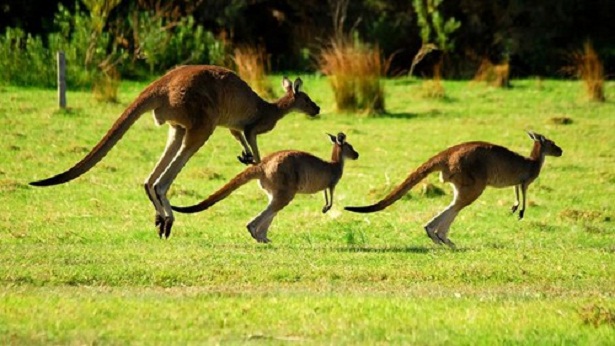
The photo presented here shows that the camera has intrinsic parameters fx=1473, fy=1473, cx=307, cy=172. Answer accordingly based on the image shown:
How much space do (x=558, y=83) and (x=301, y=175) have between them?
17.6m

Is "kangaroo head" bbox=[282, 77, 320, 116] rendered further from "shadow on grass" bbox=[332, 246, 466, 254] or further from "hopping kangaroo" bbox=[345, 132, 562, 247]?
"shadow on grass" bbox=[332, 246, 466, 254]

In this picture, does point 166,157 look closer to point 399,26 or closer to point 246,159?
point 246,159

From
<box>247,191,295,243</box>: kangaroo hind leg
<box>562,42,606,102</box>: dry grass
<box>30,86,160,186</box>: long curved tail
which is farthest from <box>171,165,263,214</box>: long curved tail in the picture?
<box>562,42,606,102</box>: dry grass

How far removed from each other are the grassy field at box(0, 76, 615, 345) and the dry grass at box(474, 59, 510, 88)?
3.93 m

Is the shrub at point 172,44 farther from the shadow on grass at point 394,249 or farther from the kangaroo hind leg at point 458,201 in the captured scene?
the shadow on grass at point 394,249

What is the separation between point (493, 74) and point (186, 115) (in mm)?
16813

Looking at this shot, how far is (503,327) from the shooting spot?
27.5ft

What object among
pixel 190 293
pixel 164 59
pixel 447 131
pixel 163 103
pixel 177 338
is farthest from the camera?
pixel 164 59

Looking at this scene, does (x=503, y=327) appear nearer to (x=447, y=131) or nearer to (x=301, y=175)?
(x=301, y=175)

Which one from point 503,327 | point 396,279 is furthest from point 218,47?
point 503,327

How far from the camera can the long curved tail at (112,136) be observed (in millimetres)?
11336

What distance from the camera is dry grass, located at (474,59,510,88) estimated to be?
91.3 feet

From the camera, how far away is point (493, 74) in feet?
92.8

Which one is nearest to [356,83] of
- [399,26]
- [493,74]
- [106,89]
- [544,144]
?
[106,89]
